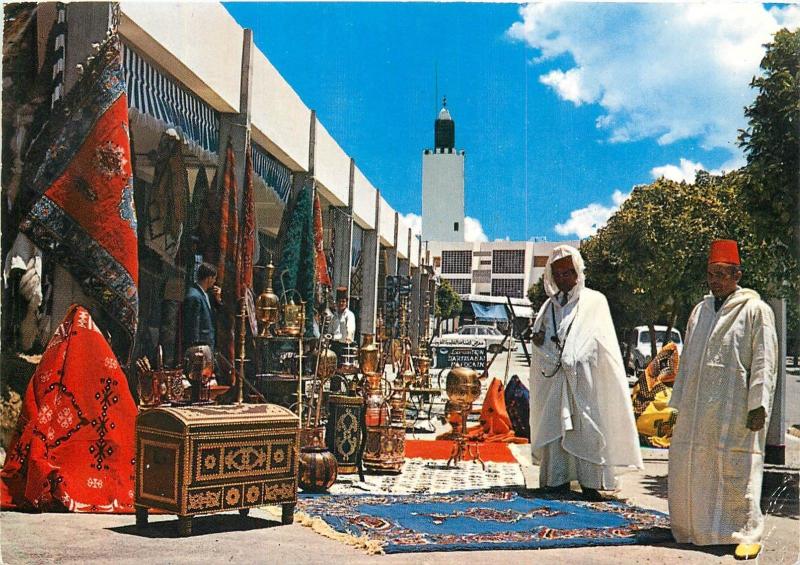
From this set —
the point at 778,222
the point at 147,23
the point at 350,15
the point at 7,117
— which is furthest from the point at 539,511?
the point at 147,23

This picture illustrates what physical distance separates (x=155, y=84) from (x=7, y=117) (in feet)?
7.75

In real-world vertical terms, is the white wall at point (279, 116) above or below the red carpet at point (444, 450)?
above

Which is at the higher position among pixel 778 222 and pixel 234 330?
pixel 778 222

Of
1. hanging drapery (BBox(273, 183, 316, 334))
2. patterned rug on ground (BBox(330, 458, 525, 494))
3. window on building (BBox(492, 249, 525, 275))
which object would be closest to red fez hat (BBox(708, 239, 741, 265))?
patterned rug on ground (BBox(330, 458, 525, 494))

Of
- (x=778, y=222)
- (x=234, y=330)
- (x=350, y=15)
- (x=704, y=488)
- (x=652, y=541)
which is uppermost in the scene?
(x=350, y=15)

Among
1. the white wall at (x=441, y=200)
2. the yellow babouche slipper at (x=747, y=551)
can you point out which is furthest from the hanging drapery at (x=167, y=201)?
the yellow babouche slipper at (x=747, y=551)

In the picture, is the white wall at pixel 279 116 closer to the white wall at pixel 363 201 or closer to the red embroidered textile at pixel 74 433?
the white wall at pixel 363 201

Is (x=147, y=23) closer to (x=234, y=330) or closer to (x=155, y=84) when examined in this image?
(x=155, y=84)

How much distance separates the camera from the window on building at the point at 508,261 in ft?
119

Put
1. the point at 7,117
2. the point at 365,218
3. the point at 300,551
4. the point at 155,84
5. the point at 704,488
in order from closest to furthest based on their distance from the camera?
the point at 300,551 → the point at 704,488 → the point at 7,117 → the point at 155,84 → the point at 365,218

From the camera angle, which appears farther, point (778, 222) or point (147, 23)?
point (147, 23)

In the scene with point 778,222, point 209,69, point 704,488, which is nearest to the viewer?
point 704,488

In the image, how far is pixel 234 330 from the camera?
887 centimetres

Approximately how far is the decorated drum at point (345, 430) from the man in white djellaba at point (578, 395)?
1318 millimetres
